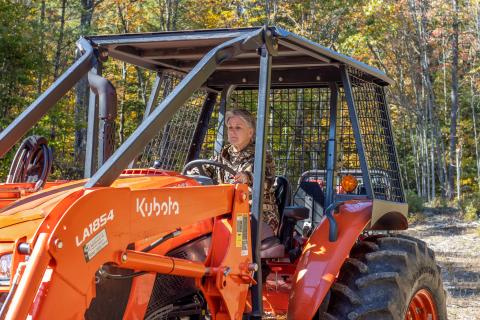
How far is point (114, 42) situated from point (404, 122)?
120ft

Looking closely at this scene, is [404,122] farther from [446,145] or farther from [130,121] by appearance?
[130,121]

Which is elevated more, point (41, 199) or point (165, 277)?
point (41, 199)

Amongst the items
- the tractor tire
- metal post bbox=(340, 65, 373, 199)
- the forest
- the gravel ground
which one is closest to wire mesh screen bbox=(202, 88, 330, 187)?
metal post bbox=(340, 65, 373, 199)

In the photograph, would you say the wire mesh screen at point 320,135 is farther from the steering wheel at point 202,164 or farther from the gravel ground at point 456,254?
the gravel ground at point 456,254

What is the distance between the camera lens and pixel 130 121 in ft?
78.0

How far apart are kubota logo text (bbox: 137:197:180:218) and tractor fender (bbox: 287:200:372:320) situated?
1220mm

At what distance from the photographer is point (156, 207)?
3637 mm

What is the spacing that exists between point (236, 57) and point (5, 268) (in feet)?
8.98

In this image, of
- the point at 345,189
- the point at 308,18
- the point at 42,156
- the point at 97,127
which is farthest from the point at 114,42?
the point at 308,18

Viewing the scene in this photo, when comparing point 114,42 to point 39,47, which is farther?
point 39,47

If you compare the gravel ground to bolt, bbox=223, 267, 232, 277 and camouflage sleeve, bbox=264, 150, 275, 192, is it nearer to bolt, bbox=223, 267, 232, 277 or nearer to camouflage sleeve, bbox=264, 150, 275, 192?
camouflage sleeve, bbox=264, 150, 275, 192

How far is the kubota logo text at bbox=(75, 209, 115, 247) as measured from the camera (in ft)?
10.3

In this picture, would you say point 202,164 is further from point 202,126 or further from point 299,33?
point 299,33

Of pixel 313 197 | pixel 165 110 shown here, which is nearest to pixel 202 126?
pixel 313 197
